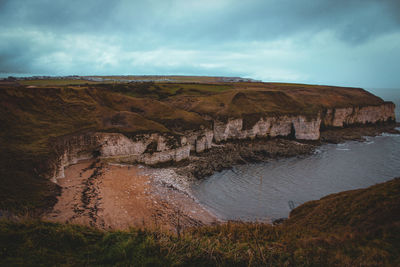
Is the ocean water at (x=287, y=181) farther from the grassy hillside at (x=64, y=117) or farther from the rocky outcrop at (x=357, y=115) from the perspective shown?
the rocky outcrop at (x=357, y=115)

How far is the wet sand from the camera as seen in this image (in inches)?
652

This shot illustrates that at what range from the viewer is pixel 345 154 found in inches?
1622

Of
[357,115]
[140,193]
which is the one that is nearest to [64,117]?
[140,193]

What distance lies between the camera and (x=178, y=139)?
32.6 meters

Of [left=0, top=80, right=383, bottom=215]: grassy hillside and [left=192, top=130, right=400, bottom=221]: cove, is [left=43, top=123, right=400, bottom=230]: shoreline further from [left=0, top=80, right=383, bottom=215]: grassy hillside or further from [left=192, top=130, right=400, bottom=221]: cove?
[left=0, top=80, right=383, bottom=215]: grassy hillside

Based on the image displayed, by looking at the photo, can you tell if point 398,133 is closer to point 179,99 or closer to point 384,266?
point 179,99

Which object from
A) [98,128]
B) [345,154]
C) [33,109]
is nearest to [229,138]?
[345,154]

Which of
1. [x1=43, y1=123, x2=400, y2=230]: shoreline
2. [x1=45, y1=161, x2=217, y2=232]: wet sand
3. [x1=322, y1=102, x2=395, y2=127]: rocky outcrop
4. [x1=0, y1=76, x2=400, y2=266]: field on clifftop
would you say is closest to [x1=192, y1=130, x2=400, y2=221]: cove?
[x1=43, y1=123, x2=400, y2=230]: shoreline

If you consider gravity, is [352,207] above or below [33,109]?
below

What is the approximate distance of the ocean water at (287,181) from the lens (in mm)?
21938

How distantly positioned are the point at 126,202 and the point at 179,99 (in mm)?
42752

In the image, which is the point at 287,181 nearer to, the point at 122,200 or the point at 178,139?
the point at 178,139

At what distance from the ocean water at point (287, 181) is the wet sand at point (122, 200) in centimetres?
301

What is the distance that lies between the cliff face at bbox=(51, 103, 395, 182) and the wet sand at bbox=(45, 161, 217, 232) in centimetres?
179
